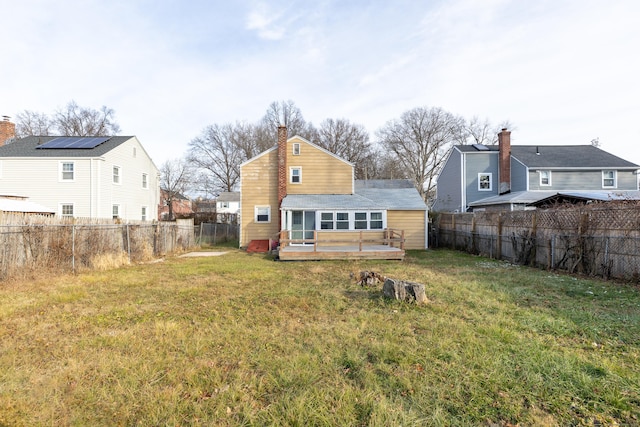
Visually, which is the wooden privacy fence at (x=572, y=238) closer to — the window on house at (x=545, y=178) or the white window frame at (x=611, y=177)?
the window on house at (x=545, y=178)

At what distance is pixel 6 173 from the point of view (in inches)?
689

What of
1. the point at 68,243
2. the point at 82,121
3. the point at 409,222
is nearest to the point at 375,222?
the point at 409,222

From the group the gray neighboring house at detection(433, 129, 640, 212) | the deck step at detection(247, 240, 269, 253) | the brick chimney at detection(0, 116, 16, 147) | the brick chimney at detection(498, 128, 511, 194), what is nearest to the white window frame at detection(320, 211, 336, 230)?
the deck step at detection(247, 240, 269, 253)

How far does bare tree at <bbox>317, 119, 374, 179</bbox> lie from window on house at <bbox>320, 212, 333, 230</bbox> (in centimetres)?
2686

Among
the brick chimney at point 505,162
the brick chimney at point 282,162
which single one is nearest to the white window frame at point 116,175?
the brick chimney at point 282,162

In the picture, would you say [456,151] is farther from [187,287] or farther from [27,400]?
[27,400]

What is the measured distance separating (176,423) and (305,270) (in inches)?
308

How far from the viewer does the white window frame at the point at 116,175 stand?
61.1ft

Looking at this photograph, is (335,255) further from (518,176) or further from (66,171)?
(518,176)

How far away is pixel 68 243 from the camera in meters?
9.27

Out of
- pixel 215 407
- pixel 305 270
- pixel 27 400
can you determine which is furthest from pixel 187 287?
pixel 215 407

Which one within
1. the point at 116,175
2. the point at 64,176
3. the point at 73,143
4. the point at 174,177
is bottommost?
the point at 64,176

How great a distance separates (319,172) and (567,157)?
19926 mm

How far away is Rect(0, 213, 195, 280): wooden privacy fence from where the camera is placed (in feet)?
25.8
